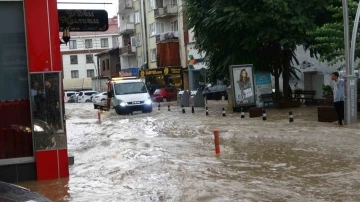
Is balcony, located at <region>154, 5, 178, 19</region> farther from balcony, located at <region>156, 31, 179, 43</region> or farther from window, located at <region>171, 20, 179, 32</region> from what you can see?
balcony, located at <region>156, 31, 179, 43</region>

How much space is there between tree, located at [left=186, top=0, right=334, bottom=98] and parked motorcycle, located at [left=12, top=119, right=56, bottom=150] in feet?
50.7

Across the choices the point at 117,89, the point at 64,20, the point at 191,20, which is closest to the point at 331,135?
the point at 64,20

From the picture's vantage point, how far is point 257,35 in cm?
2577

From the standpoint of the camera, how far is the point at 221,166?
11297 mm

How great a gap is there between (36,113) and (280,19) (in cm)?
1710

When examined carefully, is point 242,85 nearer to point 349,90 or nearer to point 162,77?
point 349,90

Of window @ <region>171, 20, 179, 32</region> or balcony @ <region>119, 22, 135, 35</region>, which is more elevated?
balcony @ <region>119, 22, 135, 35</region>

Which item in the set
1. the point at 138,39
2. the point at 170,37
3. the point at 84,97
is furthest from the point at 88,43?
the point at 170,37

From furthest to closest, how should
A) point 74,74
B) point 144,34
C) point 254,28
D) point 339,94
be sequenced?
point 74,74, point 144,34, point 254,28, point 339,94

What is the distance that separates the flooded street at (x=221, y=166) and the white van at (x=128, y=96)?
35.6ft

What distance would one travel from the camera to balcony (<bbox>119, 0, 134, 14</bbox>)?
215ft

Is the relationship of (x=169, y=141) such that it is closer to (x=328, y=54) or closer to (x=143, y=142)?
(x=143, y=142)

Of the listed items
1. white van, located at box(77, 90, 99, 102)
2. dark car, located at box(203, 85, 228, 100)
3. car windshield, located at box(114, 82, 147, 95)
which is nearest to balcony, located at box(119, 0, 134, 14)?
white van, located at box(77, 90, 99, 102)

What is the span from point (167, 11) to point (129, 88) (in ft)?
78.1
